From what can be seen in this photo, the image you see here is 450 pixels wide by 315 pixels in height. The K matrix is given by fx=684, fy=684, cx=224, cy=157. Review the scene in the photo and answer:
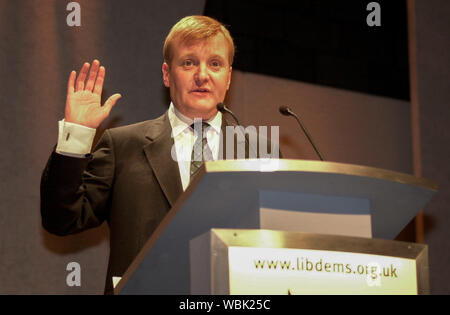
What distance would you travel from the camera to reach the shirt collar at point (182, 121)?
2.44 m

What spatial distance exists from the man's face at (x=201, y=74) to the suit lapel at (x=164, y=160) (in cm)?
12

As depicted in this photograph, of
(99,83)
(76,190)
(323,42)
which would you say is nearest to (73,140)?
(76,190)

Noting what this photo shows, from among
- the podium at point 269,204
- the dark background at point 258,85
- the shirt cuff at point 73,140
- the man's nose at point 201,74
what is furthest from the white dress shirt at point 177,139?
the dark background at point 258,85

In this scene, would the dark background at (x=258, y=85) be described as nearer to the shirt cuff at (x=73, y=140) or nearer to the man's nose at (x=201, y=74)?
the man's nose at (x=201, y=74)

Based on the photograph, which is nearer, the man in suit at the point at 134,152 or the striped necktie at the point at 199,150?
the man in suit at the point at 134,152

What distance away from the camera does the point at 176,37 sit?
2.49 m

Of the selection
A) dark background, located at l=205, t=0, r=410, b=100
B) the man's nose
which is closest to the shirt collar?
the man's nose

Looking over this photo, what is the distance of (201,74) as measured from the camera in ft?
7.98

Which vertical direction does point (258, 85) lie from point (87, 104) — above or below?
above

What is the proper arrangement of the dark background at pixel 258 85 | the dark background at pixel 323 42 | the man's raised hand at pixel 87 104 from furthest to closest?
the dark background at pixel 323 42 → the dark background at pixel 258 85 → the man's raised hand at pixel 87 104

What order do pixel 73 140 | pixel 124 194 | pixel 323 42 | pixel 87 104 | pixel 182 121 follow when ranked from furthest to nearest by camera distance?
pixel 323 42
pixel 182 121
pixel 124 194
pixel 87 104
pixel 73 140

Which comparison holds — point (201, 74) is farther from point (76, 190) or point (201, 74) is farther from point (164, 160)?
point (76, 190)

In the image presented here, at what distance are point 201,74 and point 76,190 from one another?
72 centimetres
